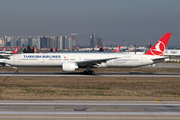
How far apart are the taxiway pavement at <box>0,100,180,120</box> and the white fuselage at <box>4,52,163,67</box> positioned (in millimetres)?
21414

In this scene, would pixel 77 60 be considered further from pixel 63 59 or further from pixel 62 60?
pixel 62 60

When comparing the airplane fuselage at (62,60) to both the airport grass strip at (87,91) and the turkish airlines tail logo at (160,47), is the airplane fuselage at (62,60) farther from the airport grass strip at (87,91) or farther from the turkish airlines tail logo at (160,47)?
the airport grass strip at (87,91)

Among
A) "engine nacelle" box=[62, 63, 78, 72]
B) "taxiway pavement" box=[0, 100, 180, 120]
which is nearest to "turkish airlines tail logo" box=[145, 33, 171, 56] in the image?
"engine nacelle" box=[62, 63, 78, 72]

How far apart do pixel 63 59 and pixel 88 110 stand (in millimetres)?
25120

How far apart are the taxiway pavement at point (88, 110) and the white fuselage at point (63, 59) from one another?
21.4 metres

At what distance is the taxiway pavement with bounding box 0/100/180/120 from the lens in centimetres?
1449

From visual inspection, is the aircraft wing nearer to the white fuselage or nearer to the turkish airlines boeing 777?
the turkish airlines boeing 777

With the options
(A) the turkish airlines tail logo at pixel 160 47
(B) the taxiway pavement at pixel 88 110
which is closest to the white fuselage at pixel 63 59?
(A) the turkish airlines tail logo at pixel 160 47

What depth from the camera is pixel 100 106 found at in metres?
17.3

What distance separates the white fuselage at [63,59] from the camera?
131 ft
